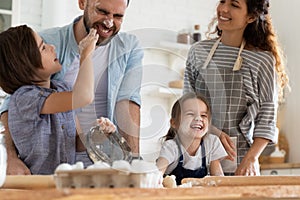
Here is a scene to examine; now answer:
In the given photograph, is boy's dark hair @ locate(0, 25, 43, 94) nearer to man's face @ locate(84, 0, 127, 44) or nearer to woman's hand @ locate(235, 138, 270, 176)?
man's face @ locate(84, 0, 127, 44)

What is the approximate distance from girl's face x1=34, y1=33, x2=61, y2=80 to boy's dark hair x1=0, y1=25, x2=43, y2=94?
0.5 inches

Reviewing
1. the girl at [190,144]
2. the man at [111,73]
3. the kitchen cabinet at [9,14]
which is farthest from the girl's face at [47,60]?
the kitchen cabinet at [9,14]

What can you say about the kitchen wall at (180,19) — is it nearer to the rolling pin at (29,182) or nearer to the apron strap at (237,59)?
the apron strap at (237,59)

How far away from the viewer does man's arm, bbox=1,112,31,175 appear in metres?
1.52

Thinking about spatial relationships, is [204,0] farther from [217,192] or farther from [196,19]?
[217,192]

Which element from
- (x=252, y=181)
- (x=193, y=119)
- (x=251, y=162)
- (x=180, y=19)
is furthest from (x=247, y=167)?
(x=180, y=19)

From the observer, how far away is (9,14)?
3.55 meters

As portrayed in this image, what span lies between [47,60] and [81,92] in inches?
8.3

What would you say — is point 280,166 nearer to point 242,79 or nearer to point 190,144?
point 242,79

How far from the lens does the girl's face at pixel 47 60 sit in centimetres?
156

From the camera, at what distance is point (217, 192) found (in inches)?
30.4

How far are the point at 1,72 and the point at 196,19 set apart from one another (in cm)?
280

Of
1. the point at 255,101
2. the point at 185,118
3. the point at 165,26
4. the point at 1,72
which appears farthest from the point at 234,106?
the point at 165,26

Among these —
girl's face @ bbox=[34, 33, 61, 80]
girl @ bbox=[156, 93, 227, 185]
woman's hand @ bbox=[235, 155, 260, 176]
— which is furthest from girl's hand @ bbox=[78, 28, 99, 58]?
woman's hand @ bbox=[235, 155, 260, 176]
